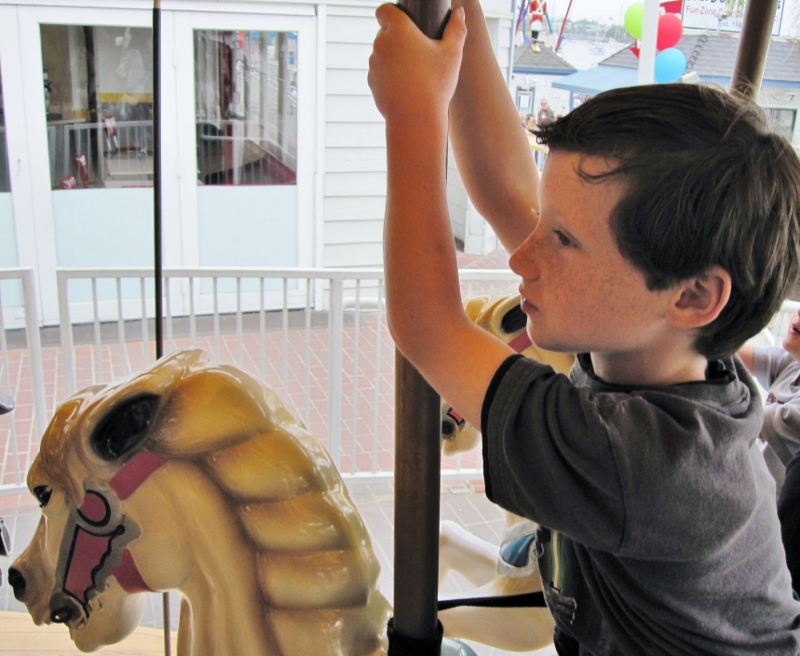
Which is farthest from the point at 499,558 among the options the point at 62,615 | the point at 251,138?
the point at 251,138

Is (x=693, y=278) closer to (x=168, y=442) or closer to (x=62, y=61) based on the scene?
(x=168, y=442)

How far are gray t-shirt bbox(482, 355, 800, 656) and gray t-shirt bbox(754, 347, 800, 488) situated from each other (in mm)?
740

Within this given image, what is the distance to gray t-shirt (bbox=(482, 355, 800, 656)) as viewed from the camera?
0.48 metres

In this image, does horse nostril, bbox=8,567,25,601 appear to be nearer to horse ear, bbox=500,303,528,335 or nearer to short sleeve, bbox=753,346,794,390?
horse ear, bbox=500,303,528,335

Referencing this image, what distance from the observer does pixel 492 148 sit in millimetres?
688

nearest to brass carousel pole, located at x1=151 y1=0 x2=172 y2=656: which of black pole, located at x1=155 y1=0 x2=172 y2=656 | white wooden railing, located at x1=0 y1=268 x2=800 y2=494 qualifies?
black pole, located at x1=155 y1=0 x2=172 y2=656

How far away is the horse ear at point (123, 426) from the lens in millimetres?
631

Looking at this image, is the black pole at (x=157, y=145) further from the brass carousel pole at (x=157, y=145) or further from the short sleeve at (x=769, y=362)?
the short sleeve at (x=769, y=362)

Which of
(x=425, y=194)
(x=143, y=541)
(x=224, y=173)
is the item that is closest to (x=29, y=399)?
(x=224, y=173)

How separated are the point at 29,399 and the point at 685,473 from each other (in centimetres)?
350

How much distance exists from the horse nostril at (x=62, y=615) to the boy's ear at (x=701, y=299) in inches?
21.0

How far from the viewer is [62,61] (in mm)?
4289

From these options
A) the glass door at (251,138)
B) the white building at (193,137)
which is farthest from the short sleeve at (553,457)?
the glass door at (251,138)

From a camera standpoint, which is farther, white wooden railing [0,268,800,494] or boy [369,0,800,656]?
white wooden railing [0,268,800,494]
